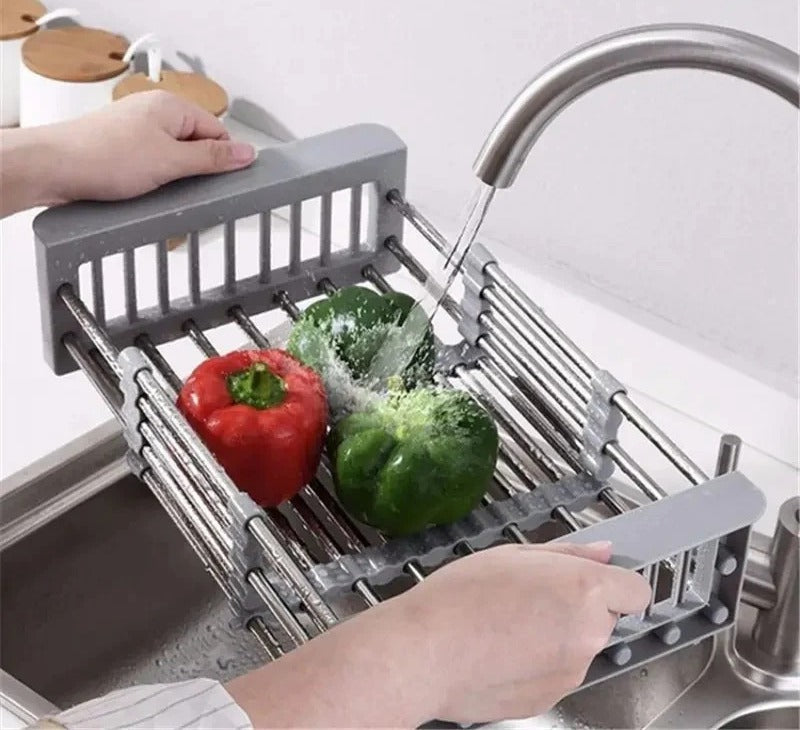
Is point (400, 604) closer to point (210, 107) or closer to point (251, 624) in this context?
point (251, 624)

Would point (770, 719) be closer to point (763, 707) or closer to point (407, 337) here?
point (763, 707)

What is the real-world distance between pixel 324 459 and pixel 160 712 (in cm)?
27

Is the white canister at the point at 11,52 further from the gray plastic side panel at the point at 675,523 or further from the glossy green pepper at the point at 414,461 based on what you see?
the gray plastic side panel at the point at 675,523

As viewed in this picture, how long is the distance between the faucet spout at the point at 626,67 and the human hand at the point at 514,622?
213 millimetres

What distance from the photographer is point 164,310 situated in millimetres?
1058

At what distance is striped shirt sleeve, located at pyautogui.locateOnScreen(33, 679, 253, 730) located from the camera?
741mm

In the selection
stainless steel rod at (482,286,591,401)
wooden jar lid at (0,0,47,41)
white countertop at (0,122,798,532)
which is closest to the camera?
stainless steel rod at (482,286,591,401)

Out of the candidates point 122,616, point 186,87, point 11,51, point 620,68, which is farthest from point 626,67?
point 11,51

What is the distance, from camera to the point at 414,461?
0.90 m

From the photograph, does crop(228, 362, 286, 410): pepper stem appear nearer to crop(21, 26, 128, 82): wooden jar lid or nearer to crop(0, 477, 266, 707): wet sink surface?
crop(0, 477, 266, 707): wet sink surface

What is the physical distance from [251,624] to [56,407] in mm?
407

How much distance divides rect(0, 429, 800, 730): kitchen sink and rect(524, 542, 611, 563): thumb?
27 centimetres

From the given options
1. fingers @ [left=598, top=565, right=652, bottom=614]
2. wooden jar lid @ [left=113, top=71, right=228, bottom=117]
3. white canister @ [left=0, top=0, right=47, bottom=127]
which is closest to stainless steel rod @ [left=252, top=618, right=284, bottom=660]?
fingers @ [left=598, top=565, right=652, bottom=614]

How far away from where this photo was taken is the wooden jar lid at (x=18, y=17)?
1574mm
